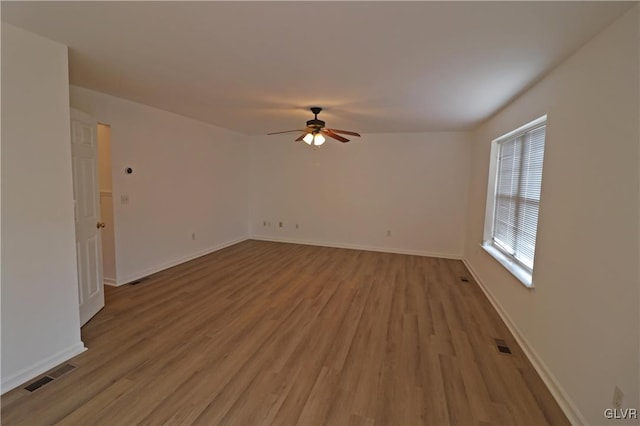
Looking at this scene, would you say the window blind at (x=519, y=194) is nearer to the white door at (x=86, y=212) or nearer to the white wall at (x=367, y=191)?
the white wall at (x=367, y=191)

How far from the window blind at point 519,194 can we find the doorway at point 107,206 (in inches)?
189

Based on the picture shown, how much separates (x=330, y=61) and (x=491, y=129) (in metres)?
2.97

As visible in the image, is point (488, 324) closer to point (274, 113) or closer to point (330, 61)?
point (330, 61)

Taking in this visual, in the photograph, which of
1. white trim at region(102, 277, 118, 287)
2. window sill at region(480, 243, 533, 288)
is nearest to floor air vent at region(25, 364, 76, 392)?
white trim at region(102, 277, 118, 287)

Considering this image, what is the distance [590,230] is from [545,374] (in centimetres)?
117

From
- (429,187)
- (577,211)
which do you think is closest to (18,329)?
(577,211)

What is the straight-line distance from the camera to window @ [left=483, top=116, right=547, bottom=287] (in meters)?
2.86

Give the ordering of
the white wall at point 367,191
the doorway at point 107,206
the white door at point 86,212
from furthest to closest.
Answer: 1. the white wall at point 367,191
2. the doorway at point 107,206
3. the white door at point 86,212

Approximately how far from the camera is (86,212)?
3021 millimetres

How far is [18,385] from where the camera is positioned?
6.81 ft

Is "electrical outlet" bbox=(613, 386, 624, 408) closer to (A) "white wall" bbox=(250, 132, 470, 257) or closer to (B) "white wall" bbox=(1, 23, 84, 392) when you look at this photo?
(B) "white wall" bbox=(1, 23, 84, 392)

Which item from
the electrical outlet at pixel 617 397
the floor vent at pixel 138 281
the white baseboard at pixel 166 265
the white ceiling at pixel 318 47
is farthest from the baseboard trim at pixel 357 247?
the electrical outlet at pixel 617 397

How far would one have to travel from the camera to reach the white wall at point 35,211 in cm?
201

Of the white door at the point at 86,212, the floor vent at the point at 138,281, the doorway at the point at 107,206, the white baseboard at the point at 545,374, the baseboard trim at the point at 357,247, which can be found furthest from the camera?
the baseboard trim at the point at 357,247
